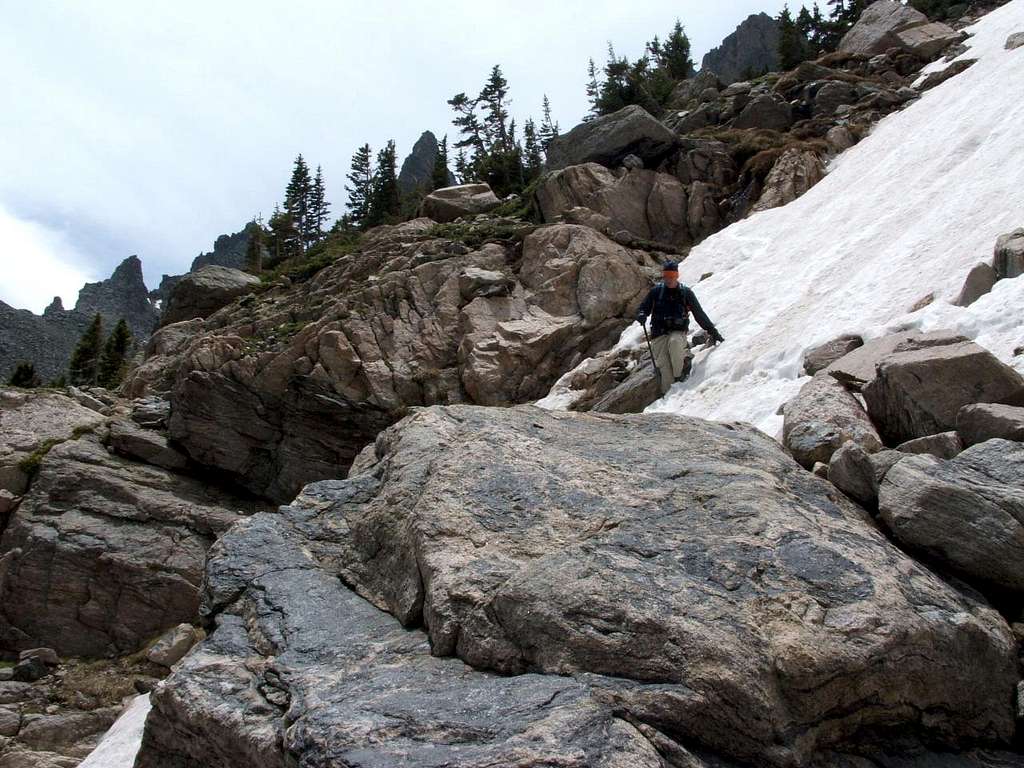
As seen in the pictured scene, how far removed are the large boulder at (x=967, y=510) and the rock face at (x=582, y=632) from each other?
347mm

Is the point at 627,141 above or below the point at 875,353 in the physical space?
above

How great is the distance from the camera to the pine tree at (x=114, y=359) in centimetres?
6594

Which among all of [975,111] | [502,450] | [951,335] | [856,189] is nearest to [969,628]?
[502,450]

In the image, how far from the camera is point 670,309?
15445 millimetres

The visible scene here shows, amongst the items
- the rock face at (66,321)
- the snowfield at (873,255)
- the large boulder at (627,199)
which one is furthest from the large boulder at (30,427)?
the rock face at (66,321)

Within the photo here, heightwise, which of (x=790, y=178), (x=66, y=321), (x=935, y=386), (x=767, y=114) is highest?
(x=66, y=321)

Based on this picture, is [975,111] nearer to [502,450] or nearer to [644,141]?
[644,141]

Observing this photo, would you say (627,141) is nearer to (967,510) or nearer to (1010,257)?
(1010,257)

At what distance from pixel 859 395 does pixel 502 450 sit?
4903 millimetres

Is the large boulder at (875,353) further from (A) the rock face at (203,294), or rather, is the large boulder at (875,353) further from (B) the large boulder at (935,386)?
(A) the rock face at (203,294)

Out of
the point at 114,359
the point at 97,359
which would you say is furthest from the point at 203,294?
the point at 97,359

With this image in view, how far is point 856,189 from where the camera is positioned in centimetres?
2288

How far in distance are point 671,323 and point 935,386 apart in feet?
24.1

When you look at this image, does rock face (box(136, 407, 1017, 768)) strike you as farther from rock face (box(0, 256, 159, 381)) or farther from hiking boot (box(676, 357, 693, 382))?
rock face (box(0, 256, 159, 381))
